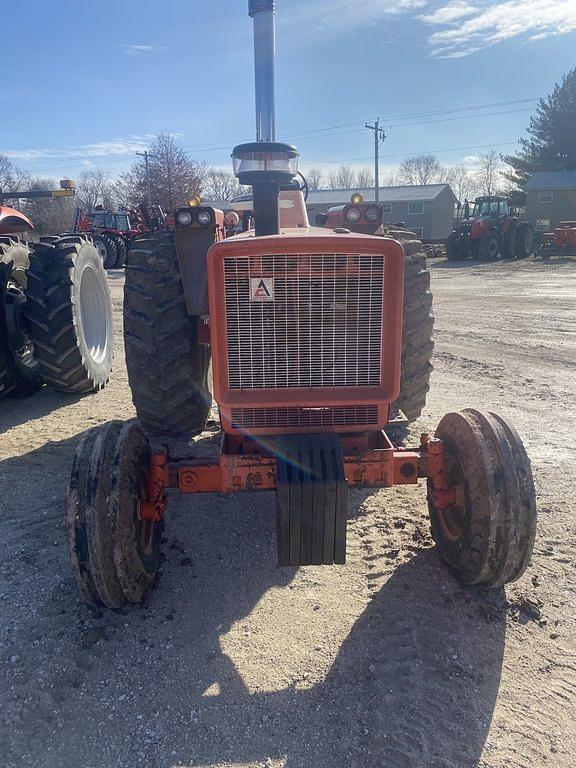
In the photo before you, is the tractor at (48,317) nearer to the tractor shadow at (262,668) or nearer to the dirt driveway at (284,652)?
the dirt driveway at (284,652)

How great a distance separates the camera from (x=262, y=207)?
10.8ft

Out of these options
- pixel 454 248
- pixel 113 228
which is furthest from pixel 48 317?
pixel 454 248

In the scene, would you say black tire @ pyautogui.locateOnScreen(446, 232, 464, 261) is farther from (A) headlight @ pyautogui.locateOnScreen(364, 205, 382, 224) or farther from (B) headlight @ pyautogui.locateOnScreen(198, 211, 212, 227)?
(B) headlight @ pyautogui.locateOnScreen(198, 211, 212, 227)

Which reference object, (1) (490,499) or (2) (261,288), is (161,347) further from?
(1) (490,499)

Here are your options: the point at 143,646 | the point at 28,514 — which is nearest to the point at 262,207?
the point at 143,646

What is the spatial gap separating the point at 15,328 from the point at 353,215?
353 centimetres

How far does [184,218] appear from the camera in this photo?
172 inches

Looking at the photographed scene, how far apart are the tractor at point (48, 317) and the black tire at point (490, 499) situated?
13.5 feet

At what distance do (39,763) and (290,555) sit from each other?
1251 millimetres

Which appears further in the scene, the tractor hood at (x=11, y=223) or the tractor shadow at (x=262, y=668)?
the tractor hood at (x=11, y=223)

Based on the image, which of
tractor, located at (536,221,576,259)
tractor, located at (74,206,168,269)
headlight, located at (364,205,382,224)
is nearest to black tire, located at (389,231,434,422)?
headlight, located at (364,205,382,224)

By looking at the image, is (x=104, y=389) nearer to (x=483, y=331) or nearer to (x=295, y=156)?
(x=295, y=156)

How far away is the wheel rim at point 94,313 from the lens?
6680 mm

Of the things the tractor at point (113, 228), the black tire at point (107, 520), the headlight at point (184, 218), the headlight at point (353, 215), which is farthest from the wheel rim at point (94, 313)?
the tractor at point (113, 228)
